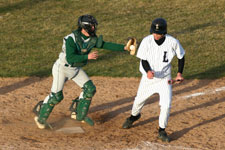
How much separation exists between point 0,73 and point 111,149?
5.66m

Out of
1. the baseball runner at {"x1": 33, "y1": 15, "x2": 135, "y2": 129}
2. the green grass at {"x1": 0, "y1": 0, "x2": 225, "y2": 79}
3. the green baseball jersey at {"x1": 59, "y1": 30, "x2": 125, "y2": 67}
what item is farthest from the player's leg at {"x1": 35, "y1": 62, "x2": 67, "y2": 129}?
the green grass at {"x1": 0, "y1": 0, "x2": 225, "y2": 79}

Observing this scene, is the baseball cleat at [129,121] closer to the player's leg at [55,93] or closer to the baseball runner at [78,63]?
the baseball runner at [78,63]

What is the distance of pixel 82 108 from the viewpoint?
938 cm

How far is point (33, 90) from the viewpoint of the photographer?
11.7m

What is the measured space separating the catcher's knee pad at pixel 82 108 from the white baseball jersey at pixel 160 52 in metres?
1.43

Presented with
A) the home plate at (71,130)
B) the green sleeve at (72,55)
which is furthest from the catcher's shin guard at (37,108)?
the green sleeve at (72,55)

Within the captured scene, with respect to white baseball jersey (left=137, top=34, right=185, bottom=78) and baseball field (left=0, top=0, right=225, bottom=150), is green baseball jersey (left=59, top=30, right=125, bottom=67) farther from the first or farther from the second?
baseball field (left=0, top=0, right=225, bottom=150)

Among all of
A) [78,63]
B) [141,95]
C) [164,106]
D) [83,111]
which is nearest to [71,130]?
[83,111]

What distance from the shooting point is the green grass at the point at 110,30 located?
534 inches

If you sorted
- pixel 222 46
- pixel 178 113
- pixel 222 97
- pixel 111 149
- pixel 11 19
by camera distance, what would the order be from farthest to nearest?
1. pixel 11 19
2. pixel 222 46
3. pixel 222 97
4. pixel 178 113
5. pixel 111 149

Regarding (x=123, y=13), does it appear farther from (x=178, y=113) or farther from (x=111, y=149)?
(x=111, y=149)

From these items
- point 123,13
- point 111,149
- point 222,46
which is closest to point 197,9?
point 123,13

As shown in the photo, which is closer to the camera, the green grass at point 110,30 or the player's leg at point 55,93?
the player's leg at point 55,93

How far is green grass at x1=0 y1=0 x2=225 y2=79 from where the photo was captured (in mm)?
13561
